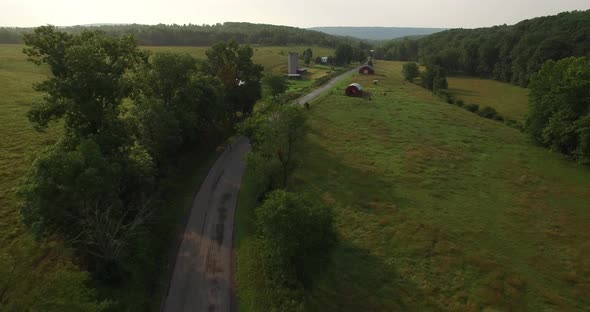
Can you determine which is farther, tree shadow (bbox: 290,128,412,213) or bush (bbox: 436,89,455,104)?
bush (bbox: 436,89,455,104)

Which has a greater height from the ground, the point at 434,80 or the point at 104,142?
the point at 434,80

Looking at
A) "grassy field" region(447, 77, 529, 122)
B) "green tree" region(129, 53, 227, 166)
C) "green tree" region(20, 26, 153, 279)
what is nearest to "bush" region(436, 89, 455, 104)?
"grassy field" region(447, 77, 529, 122)

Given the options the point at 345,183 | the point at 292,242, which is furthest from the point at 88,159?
the point at 345,183

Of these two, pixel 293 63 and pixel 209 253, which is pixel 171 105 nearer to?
pixel 209 253

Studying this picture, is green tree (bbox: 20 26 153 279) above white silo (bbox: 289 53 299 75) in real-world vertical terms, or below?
below

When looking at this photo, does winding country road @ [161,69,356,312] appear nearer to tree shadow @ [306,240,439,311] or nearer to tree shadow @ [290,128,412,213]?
tree shadow @ [306,240,439,311]

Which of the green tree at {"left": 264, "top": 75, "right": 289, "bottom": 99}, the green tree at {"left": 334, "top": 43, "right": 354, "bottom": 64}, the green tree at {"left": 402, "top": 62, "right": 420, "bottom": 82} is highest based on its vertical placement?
the green tree at {"left": 334, "top": 43, "right": 354, "bottom": 64}

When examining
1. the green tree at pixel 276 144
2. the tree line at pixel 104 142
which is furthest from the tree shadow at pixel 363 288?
the tree line at pixel 104 142
